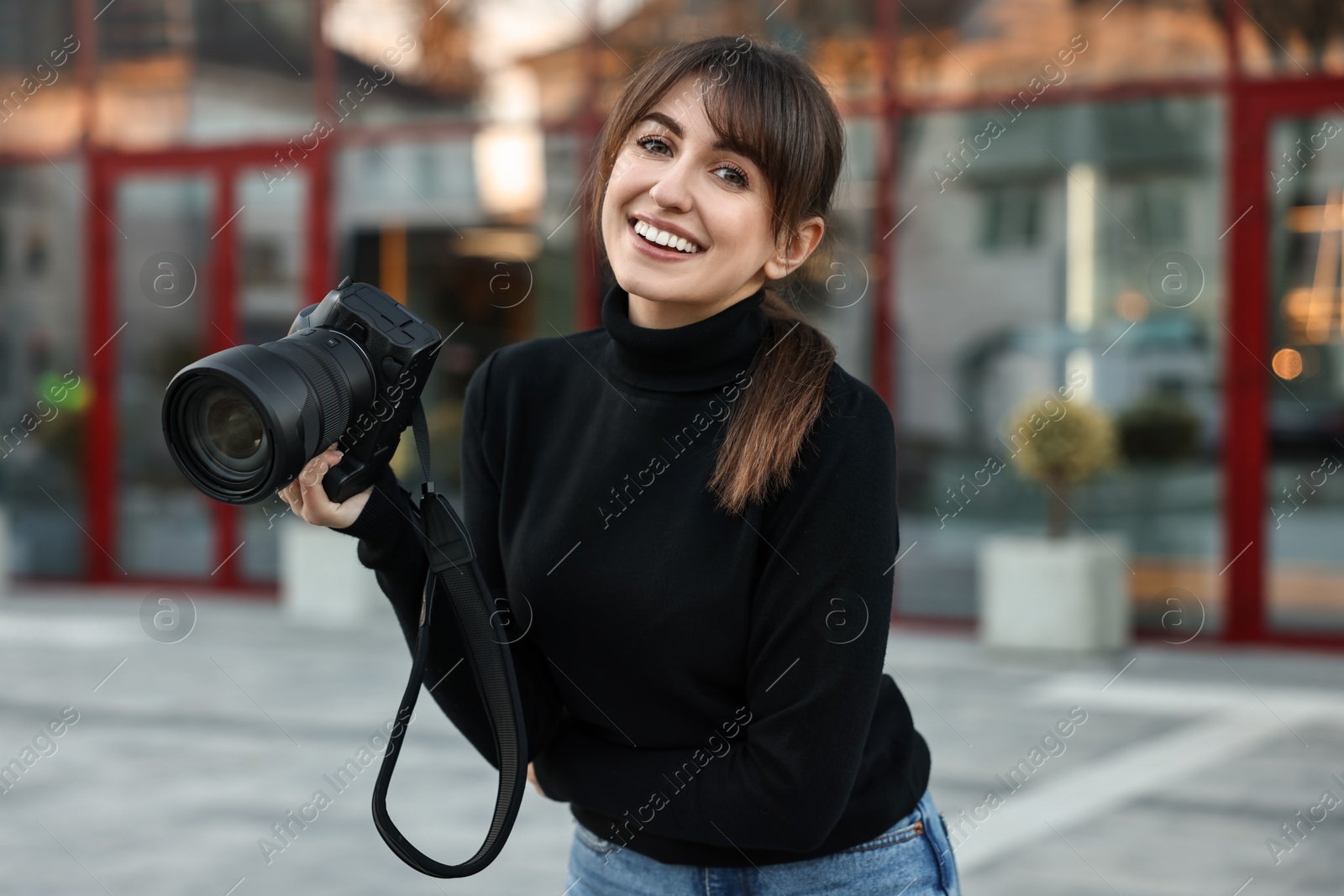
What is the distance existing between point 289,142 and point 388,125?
689 mm

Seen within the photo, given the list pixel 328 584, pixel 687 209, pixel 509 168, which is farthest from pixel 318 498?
pixel 509 168

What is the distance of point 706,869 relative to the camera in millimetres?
1629

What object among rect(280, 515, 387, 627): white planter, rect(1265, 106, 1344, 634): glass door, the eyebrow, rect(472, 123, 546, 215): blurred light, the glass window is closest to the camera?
the eyebrow

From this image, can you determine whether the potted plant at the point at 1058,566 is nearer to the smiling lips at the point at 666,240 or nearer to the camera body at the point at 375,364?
the smiling lips at the point at 666,240

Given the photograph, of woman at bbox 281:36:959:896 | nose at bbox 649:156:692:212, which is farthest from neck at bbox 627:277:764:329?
nose at bbox 649:156:692:212

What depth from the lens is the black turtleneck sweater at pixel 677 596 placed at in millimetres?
1486

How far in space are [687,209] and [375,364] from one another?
397 mm

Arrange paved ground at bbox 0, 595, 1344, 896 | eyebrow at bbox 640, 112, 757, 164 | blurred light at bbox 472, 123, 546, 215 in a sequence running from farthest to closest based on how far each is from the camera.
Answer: blurred light at bbox 472, 123, 546, 215, paved ground at bbox 0, 595, 1344, 896, eyebrow at bbox 640, 112, 757, 164

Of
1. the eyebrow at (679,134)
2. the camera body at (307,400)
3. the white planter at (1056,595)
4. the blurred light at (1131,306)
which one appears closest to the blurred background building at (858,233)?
the blurred light at (1131,306)

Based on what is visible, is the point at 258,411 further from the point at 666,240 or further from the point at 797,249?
the point at 797,249

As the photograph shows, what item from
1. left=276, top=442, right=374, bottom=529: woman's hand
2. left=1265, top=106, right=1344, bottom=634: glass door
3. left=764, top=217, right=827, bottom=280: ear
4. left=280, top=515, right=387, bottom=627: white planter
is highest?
left=764, top=217, right=827, bottom=280: ear

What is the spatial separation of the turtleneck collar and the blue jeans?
1.87 feet

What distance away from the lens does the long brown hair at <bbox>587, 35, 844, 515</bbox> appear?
1.54 m

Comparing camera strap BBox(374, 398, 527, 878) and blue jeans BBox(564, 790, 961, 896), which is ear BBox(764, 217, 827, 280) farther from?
blue jeans BBox(564, 790, 961, 896)
